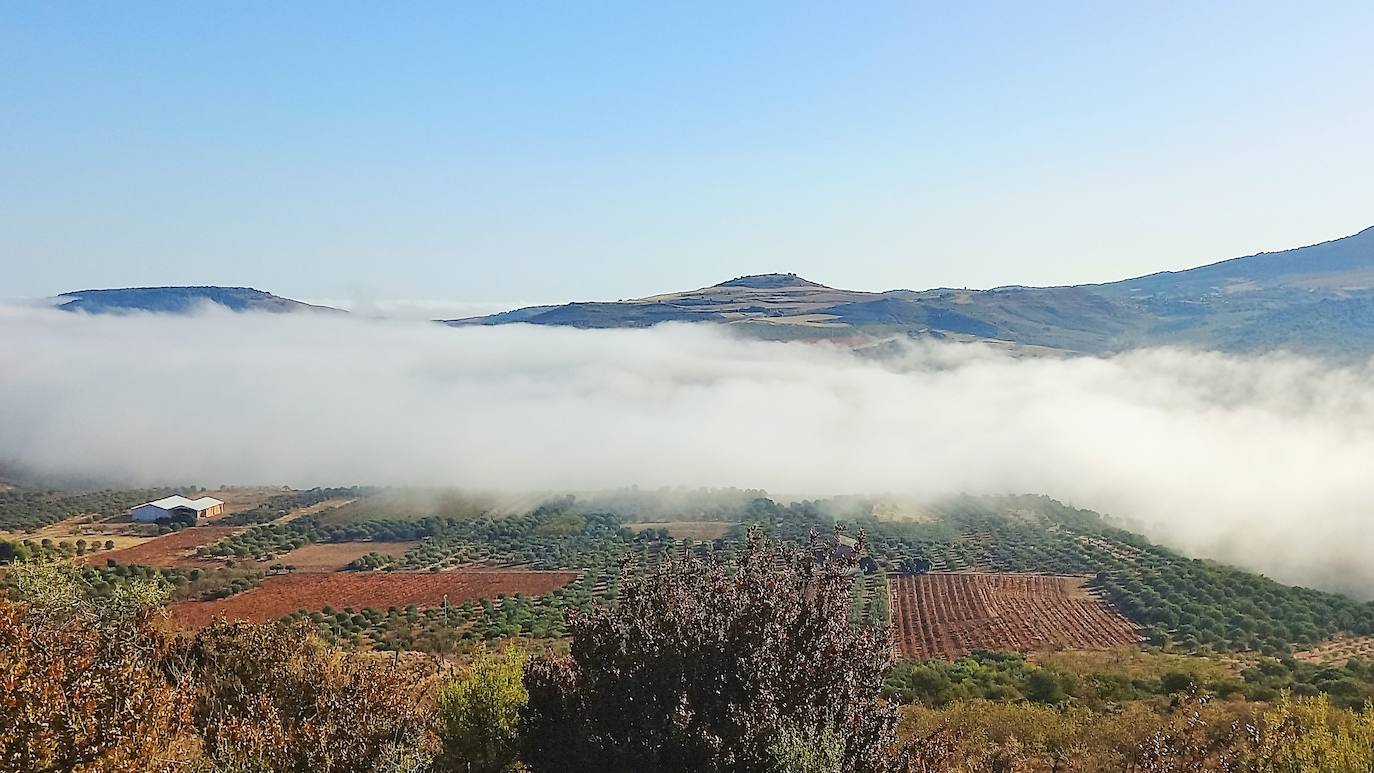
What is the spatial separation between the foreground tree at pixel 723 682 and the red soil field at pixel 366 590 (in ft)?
148

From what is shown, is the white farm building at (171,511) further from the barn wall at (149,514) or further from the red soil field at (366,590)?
the red soil field at (366,590)

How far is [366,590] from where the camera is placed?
61844 millimetres

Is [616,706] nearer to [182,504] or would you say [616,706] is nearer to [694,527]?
[694,527]

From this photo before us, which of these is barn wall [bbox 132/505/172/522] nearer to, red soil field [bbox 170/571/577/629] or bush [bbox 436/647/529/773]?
red soil field [bbox 170/571/577/629]

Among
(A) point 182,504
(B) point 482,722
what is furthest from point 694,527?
(B) point 482,722

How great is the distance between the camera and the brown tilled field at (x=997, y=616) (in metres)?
49.1

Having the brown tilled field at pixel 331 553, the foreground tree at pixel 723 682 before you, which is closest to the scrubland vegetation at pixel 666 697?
the foreground tree at pixel 723 682

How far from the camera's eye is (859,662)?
38.1ft

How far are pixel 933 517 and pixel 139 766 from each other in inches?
3643

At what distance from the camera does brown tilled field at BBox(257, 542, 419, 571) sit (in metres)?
72.1

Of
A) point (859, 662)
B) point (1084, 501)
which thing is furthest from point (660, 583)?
point (1084, 501)

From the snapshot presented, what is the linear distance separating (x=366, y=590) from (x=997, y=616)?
45.1 m

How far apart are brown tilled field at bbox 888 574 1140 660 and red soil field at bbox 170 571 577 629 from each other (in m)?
26.9

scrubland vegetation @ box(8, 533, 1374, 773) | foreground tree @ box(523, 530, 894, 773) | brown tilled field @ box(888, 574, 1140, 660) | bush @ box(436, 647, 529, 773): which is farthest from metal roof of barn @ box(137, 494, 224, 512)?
foreground tree @ box(523, 530, 894, 773)
